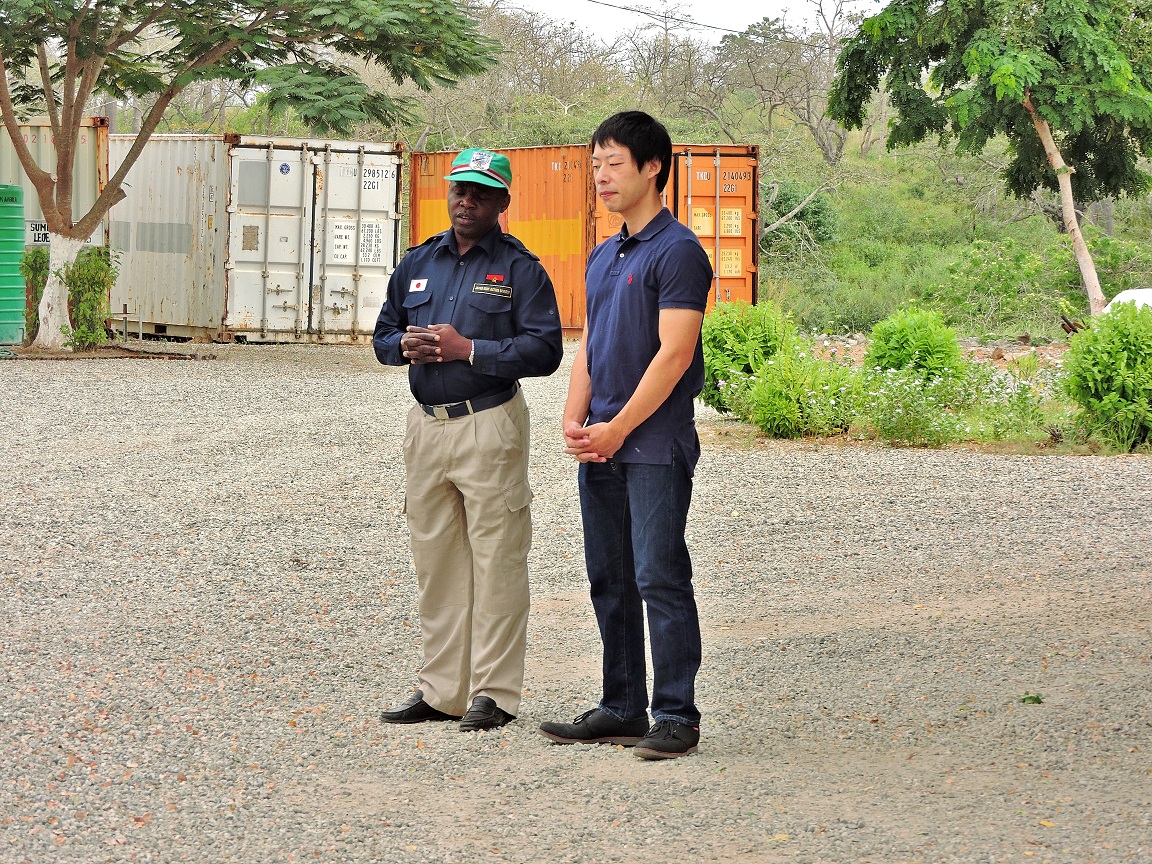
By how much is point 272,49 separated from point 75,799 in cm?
1484

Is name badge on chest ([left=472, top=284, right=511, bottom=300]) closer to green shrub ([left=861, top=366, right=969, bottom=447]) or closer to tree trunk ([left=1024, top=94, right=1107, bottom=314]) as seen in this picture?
green shrub ([left=861, top=366, right=969, bottom=447])

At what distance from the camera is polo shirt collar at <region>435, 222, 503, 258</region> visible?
4.33m

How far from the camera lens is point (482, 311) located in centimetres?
430

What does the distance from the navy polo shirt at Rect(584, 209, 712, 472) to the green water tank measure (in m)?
16.0

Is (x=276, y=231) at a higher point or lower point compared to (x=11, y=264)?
higher

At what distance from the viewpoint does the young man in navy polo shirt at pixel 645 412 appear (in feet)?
12.7

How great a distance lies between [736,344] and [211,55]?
8553 mm

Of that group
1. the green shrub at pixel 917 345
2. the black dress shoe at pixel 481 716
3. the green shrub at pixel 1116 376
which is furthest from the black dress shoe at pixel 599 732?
the green shrub at pixel 917 345

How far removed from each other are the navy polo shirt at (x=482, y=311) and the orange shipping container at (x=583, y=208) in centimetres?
1378

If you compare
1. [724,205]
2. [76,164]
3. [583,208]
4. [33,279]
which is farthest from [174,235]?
[724,205]

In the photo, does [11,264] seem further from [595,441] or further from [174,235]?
[595,441]

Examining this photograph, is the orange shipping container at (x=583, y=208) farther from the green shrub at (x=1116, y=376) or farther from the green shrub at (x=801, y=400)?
the green shrub at (x=1116, y=376)

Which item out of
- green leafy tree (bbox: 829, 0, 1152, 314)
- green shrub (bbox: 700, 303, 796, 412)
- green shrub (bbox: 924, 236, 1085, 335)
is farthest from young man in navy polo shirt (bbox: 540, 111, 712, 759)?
green shrub (bbox: 924, 236, 1085, 335)

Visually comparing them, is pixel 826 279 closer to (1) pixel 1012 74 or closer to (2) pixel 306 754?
(1) pixel 1012 74
